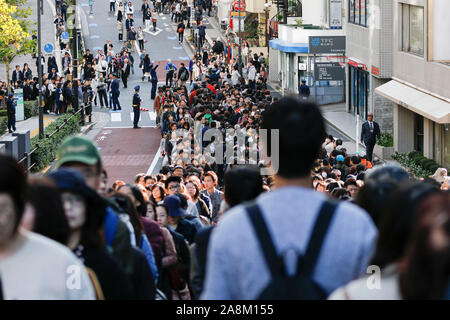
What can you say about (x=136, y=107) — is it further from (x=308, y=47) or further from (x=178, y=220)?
(x=178, y=220)

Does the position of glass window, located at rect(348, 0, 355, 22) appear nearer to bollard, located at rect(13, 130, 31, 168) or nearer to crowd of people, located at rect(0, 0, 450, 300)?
bollard, located at rect(13, 130, 31, 168)

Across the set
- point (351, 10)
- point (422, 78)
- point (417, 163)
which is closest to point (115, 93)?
point (351, 10)

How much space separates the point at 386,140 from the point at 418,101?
456cm

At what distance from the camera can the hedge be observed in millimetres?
31503

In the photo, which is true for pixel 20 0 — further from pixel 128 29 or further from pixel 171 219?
pixel 171 219

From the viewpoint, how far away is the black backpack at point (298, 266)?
13.8ft

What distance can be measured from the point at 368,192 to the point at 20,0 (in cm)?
4496

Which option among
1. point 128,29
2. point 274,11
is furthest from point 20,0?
point 274,11

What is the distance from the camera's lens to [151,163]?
3388cm

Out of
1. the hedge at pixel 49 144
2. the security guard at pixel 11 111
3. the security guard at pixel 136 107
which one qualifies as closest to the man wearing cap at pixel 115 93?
the security guard at pixel 136 107

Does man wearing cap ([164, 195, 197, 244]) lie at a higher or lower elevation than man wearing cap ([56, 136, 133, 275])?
lower

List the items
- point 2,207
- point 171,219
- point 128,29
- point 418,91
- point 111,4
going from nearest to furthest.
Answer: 1. point 2,207
2. point 171,219
3. point 418,91
4. point 128,29
5. point 111,4

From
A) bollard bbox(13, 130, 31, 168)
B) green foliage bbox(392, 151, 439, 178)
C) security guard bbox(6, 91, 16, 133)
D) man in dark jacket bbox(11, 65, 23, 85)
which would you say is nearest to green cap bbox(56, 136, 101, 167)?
bollard bbox(13, 130, 31, 168)
